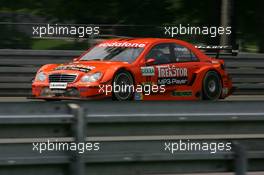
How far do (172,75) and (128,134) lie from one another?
8.03m

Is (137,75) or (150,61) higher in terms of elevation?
(150,61)

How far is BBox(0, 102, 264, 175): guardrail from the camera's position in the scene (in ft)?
18.2

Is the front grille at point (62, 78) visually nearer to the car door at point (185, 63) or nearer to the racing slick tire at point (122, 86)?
the racing slick tire at point (122, 86)

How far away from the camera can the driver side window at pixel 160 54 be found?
1370 cm

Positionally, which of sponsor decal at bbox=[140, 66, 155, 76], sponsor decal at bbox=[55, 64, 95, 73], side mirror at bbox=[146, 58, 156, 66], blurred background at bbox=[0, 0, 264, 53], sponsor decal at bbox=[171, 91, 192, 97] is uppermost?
blurred background at bbox=[0, 0, 264, 53]

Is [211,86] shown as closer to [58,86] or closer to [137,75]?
[137,75]

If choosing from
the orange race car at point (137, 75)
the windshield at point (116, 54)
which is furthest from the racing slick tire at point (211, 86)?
the windshield at point (116, 54)

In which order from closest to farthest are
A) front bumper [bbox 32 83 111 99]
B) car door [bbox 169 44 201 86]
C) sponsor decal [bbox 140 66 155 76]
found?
front bumper [bbox 32 83 111 99] < sponsor decal [bbox 140 66 155 76] < car door [bbox 169 44 201 86]

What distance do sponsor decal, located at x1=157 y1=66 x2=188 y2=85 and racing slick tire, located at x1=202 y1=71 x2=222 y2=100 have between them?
54 cm

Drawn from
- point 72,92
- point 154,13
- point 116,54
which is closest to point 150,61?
point 116,54

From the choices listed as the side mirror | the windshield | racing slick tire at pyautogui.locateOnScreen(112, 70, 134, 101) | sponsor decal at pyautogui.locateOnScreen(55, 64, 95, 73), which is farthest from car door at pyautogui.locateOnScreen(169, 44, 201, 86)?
sponsor decal at pyautogui.locateOnScreen(55, 64, 95, 73)

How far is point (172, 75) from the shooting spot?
542 inches

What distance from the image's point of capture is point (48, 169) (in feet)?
18.3

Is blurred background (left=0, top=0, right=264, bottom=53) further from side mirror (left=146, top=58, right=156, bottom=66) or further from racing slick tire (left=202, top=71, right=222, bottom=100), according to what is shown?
side mirror (left=146, top=58, right=156, bottom=66)
